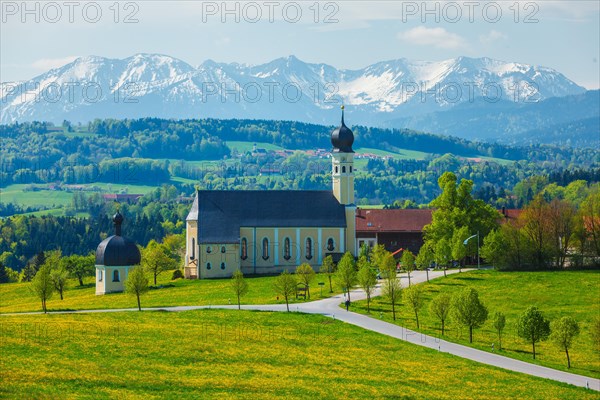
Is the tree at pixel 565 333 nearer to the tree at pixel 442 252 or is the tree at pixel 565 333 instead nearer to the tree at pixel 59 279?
the tree at pixel 442 252

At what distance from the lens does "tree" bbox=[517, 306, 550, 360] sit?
66.3 meters

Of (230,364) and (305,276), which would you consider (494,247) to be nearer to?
(305,276)

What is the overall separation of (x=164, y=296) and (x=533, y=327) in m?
37.5

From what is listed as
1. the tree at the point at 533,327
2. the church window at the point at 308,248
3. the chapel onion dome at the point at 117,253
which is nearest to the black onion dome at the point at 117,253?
the chapel onion dome at the point at 117,253

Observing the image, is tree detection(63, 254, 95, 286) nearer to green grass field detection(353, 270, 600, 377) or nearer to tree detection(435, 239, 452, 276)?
green grass field detection(353, 270, 600, 377)

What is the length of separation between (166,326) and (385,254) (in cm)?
3268

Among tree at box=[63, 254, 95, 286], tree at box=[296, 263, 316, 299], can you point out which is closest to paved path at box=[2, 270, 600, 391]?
tree at box=[296, 263, 316, 299]

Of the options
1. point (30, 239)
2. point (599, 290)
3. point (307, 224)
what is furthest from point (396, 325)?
point (30, 239)

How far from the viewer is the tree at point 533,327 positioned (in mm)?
66312

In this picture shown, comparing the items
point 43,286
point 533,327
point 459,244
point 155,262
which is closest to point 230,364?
point 533,327

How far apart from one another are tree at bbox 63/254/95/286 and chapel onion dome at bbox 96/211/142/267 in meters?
14.5

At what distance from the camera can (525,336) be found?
66562 millimetres

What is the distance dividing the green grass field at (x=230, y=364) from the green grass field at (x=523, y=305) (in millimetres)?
6544

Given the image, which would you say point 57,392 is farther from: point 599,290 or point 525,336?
point 599,290
